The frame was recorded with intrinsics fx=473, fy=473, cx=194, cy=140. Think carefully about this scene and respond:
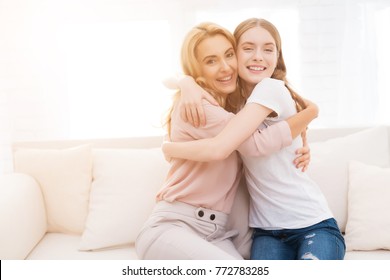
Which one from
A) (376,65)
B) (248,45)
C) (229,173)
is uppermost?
(248,45)

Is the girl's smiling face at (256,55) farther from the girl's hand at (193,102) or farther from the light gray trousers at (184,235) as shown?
the light gray trousers at (184,235)

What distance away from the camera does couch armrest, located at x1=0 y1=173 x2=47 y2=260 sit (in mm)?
1668

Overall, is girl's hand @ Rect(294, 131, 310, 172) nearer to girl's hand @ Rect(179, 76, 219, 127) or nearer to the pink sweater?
the pink sweater

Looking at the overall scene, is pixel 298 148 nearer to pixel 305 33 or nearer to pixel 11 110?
pixel 305 33

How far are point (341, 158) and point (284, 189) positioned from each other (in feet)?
1.65

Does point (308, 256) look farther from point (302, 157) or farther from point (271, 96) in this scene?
point (271, 96)

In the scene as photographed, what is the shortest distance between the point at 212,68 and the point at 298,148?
0.39 metres

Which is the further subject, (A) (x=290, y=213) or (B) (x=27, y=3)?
(B) (x=27, y=3)

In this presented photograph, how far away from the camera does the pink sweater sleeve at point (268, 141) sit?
1424mm

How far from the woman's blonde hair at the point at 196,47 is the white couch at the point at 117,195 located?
0.43 metres

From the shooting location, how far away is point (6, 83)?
260 centimetres

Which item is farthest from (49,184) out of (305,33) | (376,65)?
(376,65)

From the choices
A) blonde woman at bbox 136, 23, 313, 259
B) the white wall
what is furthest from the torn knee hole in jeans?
the white wall
